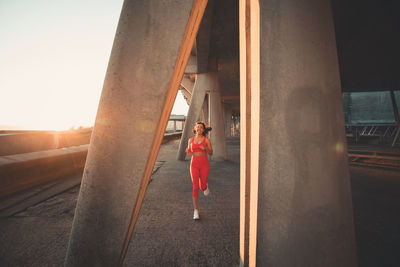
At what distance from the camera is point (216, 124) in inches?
424

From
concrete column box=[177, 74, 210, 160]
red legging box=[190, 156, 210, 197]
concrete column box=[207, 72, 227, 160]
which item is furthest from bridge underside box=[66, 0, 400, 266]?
concrete column box=[207, 72, 227, 160]

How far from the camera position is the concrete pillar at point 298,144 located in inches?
55.4

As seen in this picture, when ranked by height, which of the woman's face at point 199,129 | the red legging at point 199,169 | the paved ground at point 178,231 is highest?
the woman's face at point 199,129

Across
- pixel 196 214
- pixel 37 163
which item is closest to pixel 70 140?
pixel 37 163

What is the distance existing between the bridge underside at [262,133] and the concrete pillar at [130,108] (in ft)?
0.04

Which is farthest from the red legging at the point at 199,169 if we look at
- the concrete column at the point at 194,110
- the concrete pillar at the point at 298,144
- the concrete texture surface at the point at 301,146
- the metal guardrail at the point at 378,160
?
the metal guardrail at the point at 378,160

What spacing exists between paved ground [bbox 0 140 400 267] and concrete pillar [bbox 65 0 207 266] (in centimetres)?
104

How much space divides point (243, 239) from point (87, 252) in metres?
1.76

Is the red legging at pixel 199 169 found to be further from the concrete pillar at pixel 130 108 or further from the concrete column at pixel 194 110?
the concrete column at pixel 194 110

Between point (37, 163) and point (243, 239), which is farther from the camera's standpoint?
point (37, 163)

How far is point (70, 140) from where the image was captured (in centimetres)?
1098

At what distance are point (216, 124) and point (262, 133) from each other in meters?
9.31

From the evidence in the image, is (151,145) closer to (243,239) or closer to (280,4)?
(243,239)

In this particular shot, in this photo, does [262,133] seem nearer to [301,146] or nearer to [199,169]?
[301,146]
